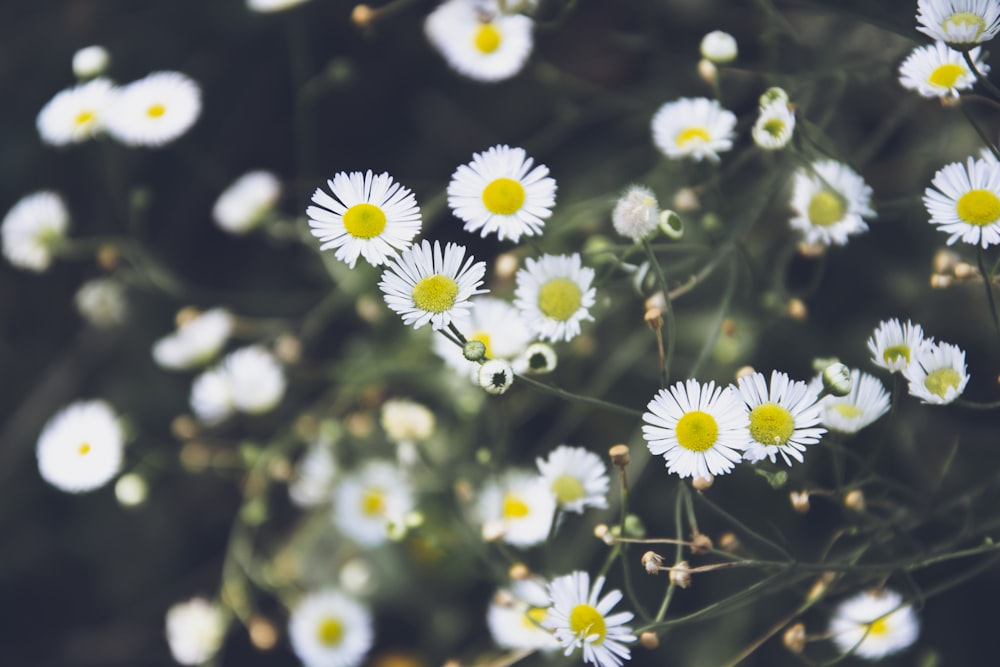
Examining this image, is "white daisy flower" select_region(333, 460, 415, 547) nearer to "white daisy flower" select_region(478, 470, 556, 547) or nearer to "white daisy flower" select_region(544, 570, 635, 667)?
"white daisy flower" select_region(478, 470, 556, 547)

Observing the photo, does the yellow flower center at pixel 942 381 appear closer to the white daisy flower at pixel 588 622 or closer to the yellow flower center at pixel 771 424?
the yellow flower center at pixel 771 424

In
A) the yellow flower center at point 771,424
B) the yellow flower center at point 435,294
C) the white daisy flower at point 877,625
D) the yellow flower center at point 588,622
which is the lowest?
the white daisy flower at point 877,625

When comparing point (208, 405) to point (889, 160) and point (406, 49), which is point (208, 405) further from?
point (889, 160)

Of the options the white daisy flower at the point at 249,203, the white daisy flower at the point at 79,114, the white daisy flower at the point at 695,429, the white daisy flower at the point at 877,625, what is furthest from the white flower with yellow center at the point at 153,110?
the white daisy flower at the point at 877,625

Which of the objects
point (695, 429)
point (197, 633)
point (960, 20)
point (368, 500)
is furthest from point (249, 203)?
point (960, 20)

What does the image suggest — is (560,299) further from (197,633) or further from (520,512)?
(197,633)

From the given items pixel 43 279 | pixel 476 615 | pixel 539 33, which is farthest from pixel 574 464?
pixel 43 279
